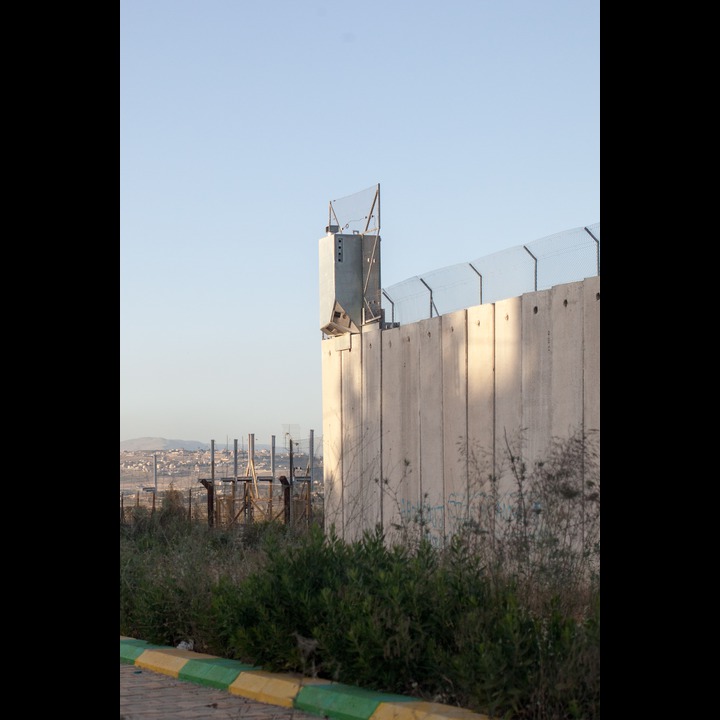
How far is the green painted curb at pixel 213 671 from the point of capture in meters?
7.26

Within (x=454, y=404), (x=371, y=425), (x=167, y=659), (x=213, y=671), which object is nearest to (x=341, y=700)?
(x=213, y=671)

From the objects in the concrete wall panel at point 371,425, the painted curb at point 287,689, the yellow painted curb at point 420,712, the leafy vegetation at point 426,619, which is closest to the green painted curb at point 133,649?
the painted curb at point 287,689

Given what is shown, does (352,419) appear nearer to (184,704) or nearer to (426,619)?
(184,704)

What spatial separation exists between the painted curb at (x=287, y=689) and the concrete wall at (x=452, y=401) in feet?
6.60

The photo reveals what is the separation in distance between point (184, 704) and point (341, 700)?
4.26ft

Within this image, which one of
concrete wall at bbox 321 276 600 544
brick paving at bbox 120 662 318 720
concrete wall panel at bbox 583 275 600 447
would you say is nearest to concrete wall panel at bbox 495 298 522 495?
concrete wall at bbox 321 276 600 544

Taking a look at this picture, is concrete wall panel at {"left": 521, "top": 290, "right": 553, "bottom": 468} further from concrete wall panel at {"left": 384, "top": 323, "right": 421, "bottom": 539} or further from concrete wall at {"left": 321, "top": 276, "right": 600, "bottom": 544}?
concrete wall panel at {"left": 384, "top": 323, "right": 421, "bottom": 539}

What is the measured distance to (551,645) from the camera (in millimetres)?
5566

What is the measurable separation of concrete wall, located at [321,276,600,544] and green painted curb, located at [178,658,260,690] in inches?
79.0

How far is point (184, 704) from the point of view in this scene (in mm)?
6867

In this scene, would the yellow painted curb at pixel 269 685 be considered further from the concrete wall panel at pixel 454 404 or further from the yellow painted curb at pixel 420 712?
the concrete wall panel at pixel 454 404

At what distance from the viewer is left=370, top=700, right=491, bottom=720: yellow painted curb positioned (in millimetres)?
5488
